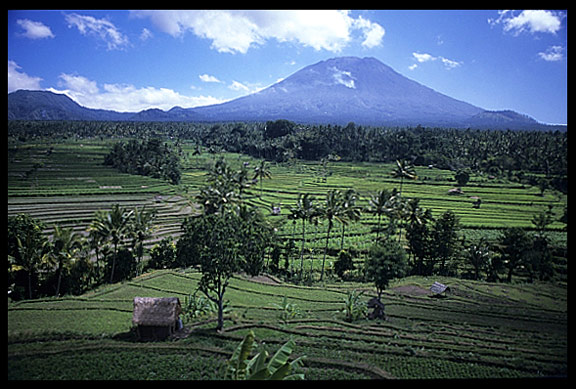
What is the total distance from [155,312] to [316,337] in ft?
9.22

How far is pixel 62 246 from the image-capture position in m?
7.56

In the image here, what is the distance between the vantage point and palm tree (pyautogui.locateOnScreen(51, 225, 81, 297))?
744 cm

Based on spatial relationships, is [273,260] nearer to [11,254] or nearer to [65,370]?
[11,254]

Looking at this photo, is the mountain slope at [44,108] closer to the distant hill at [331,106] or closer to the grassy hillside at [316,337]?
the distant hill at [331,106]

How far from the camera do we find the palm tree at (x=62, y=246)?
7.44 metres

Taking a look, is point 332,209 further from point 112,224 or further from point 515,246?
point 112,224

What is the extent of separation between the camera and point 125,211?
8.95 meters

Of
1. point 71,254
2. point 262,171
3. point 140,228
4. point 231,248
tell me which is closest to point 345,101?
point 262,171

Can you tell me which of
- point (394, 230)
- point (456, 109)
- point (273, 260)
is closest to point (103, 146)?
→ point (273, 260)

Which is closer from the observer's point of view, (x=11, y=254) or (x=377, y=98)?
(x=11, y=254)

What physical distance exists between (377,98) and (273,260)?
34125 mm

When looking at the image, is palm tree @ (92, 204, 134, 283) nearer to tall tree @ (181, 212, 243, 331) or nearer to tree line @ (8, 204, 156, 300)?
tree line @ (8, 204, 156, 300)

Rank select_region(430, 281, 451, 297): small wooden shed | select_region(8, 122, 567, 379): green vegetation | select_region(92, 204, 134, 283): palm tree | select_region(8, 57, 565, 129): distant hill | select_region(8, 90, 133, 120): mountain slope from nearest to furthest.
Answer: select_region(8, 122, 567, 379): green vegetation
select_region(8, 90, 133, 120): mountain slope
select_region(92, 204, 134, 283): palm tree
select_region(8, 57, 565, 129): distant hill
select_region(430, 281, 451, 297): small wooden shed

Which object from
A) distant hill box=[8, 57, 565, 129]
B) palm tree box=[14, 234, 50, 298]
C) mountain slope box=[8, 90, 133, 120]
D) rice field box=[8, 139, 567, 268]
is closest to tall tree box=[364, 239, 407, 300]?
rice field box=[8, 139, 567, 268]
